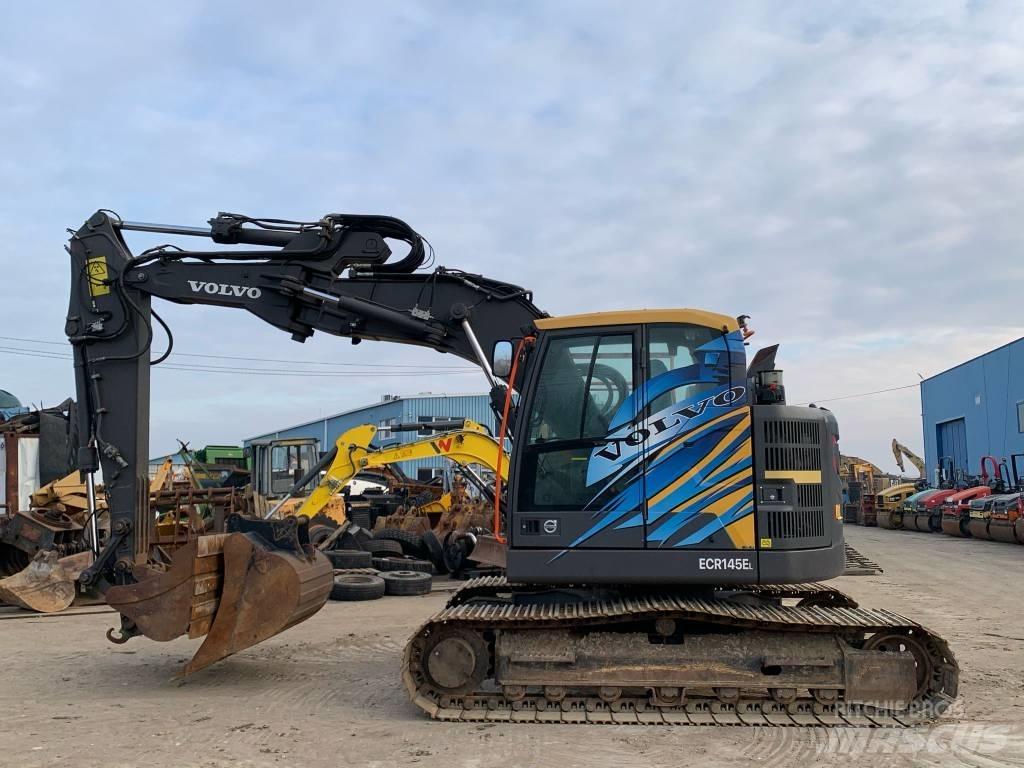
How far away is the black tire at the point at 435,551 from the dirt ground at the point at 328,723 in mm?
6045

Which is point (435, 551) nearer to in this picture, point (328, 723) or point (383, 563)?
point (383, 563)

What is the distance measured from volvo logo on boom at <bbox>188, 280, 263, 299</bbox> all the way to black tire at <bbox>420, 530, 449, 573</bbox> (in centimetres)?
863

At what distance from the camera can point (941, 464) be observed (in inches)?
1881

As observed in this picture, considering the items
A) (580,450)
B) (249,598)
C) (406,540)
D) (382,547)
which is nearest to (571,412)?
(580,450)

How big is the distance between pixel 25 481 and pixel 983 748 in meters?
19.0

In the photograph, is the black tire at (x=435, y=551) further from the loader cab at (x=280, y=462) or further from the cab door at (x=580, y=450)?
the cab door at (x=580, y=450)

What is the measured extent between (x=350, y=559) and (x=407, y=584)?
154 cm

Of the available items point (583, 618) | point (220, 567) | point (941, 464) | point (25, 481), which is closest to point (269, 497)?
point (25, 481)

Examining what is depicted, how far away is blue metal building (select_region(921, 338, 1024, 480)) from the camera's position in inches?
1587

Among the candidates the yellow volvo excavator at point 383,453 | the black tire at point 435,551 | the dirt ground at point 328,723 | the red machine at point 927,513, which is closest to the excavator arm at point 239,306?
the dirt ground at point 328,723

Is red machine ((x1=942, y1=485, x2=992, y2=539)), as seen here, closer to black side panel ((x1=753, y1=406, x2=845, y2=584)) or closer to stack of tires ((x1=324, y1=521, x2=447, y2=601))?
stack of tires ((x1=324, y1=521, x2=447, y2=601))

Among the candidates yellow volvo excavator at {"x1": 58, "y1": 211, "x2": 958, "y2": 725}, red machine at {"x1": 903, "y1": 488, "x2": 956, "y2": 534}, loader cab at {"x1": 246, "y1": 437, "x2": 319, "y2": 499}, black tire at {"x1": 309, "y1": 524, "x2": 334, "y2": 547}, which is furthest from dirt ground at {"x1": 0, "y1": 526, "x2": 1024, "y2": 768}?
red machine at {"x1": 903, "y1": 488, "x2": 956, "y2": 534}

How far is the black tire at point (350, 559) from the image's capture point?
14.9 metres

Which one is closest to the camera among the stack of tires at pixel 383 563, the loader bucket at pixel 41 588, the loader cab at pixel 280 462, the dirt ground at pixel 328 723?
the dirt ground at pixel 328 723
